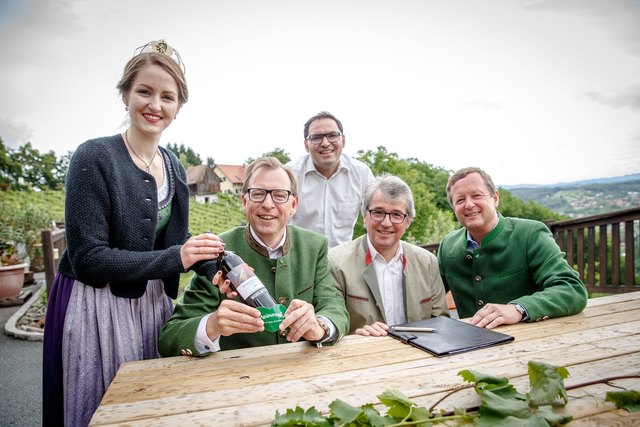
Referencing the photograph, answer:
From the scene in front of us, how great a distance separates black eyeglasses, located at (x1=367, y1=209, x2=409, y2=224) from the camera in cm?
240

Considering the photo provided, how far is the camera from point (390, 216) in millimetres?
2398

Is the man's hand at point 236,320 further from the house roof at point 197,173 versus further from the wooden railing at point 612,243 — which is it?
the house roof at point 197,173

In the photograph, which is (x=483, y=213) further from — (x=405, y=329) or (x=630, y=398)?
(x=630, y=398)

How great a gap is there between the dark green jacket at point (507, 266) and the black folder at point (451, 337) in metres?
0.66

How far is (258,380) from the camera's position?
4.43 ft

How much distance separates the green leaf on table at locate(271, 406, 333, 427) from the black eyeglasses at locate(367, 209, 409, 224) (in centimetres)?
154

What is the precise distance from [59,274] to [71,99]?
27232mm

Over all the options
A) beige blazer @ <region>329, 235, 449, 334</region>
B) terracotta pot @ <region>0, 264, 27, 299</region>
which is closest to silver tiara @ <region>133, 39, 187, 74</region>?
beige blazer @ <region>329, 235, 449, 334</region>

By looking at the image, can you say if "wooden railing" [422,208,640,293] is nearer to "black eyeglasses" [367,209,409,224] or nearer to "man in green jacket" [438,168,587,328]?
"man in green jacket" [438,168,587,328]

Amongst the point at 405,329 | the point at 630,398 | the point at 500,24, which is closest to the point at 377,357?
the point at 405,329

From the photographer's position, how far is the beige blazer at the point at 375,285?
2365 millimetres

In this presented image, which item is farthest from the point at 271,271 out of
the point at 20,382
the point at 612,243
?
the point at 612,243

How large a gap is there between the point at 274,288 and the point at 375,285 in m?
0.74

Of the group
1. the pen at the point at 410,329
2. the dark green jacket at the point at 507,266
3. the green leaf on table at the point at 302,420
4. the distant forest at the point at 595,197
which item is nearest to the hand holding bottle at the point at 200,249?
the green leaf on table at the point at 302,420
